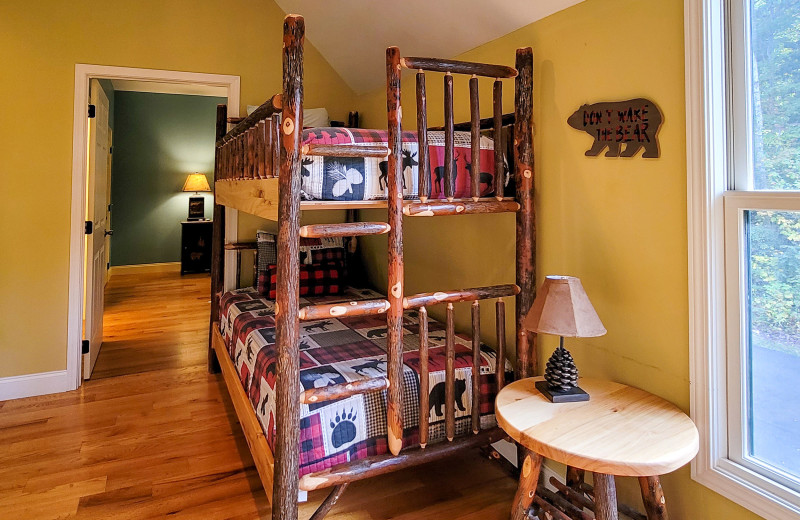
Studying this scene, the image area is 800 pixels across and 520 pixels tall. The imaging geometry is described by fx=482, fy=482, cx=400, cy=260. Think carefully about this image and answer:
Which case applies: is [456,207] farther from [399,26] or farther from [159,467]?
[159,467]

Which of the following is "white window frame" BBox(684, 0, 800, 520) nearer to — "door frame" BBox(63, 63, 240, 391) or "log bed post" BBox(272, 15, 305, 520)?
"log bed post" BBox(272, 15, 305, 520)

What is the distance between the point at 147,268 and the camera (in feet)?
22.5

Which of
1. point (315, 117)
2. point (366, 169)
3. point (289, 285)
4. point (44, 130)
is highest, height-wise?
point (315, 117)

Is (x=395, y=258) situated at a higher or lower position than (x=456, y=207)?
lower

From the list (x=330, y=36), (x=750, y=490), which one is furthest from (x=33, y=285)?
(x=750, y=490)

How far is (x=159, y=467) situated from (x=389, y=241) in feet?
5.10

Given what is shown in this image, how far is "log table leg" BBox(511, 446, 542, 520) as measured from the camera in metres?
1.41

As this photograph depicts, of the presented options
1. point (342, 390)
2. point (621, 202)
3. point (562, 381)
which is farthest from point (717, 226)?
point (342, 390)

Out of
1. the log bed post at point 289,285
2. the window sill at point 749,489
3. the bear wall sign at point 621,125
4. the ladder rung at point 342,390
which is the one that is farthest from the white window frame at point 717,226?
the log bed post at point 289,285

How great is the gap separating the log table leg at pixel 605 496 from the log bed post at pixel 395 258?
0.62 meters

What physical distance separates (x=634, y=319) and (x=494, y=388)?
604mm

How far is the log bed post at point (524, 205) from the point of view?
1.81m

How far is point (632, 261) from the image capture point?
157cm

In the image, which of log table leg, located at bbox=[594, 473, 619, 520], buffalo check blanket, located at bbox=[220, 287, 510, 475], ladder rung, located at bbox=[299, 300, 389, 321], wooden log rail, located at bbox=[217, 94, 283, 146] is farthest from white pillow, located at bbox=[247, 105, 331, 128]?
log table leg, located at bbox=[594, 473, 619, 520]
